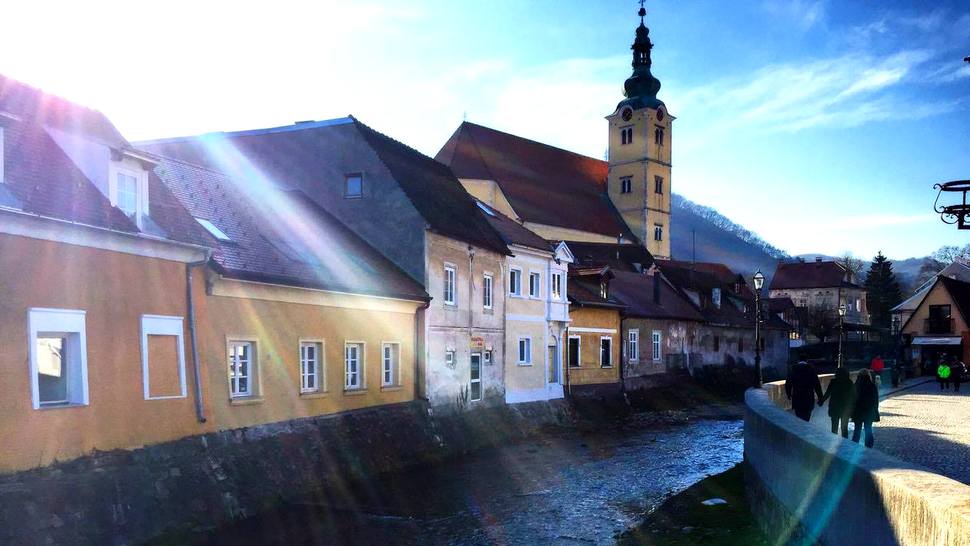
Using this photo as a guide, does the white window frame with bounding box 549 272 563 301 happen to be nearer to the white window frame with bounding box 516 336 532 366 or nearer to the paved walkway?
the white window frame with bounding box 516 336 532 366

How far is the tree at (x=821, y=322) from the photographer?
81.8 meters

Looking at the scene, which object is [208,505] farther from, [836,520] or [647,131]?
[647,131]

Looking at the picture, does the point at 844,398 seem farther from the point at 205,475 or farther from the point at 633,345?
the point at 633,345

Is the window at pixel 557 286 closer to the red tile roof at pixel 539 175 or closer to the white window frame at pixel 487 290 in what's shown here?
the white window frame at pixel 487 290

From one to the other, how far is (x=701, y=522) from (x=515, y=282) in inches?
671

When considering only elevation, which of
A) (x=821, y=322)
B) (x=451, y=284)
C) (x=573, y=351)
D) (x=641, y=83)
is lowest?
(x=821, y=322)

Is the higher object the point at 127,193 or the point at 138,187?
the point at 138,187

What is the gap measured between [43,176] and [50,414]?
11.8 feet

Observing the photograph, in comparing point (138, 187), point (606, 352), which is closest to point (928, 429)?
point (606, 352)

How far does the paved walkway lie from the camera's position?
48.4 feet

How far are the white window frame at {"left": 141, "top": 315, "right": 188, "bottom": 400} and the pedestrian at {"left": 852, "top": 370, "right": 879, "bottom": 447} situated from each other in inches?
483

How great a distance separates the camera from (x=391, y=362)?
73.7ft

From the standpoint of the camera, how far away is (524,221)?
64562 millimetres

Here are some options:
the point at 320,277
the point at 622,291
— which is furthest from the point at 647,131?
the point at 320,277
